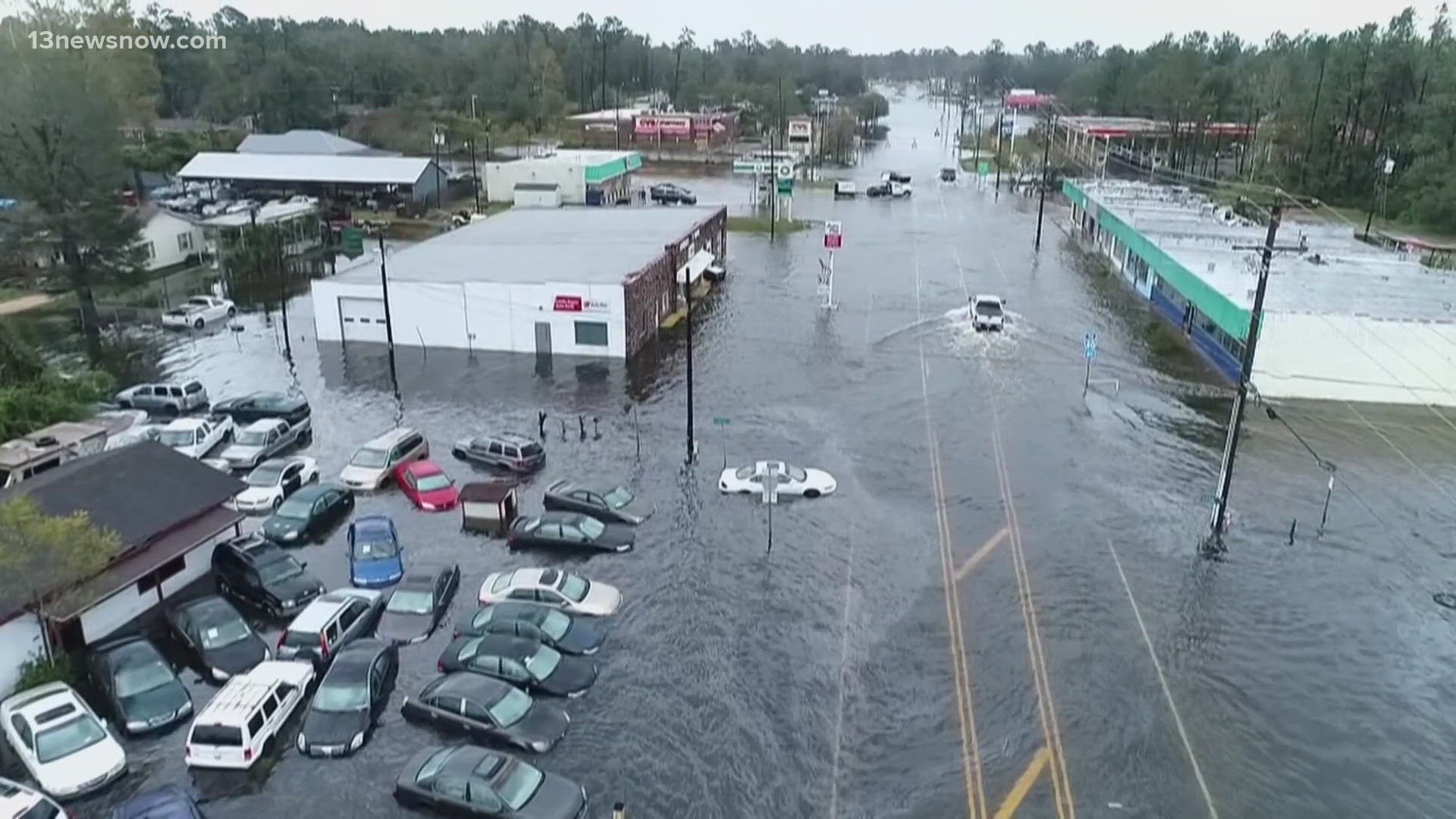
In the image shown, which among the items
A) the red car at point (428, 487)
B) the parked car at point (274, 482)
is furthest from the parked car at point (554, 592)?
the parked car at point (274, 482)

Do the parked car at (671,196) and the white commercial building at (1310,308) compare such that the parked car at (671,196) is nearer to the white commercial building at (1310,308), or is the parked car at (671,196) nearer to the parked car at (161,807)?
the white commercial building at (1310,308)

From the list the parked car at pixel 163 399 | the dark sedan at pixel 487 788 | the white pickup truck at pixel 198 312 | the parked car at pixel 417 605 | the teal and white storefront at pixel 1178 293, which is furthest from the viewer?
the white pickup truck at pixel 198 312

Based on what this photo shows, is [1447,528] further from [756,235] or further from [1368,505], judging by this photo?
[756,235]

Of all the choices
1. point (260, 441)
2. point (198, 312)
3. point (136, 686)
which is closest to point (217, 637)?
point (136, 686)

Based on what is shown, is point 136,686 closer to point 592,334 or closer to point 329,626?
point 329,626

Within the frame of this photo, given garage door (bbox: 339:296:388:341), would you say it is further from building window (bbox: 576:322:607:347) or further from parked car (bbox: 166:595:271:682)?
parked car (bbox: 166:595:271:682)
